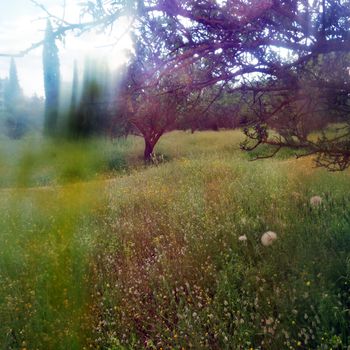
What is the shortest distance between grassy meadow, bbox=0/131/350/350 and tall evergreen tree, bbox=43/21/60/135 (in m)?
1.27

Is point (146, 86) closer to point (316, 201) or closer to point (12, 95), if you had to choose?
point (316, 201)

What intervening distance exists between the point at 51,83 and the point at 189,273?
9.32m

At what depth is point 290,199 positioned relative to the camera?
4746 mm

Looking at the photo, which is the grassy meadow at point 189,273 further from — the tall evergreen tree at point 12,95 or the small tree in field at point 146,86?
the tall evergreen tree at point 12,95

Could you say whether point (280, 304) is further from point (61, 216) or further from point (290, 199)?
point (61, 216)

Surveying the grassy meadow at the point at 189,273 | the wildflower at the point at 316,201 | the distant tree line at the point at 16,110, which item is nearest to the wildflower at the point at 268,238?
the grassy meadow at the point at 189,273

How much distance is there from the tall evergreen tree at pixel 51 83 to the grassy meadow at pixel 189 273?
127 cm

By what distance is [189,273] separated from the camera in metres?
3.28

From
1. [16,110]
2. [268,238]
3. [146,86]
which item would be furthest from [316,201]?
[16,110]

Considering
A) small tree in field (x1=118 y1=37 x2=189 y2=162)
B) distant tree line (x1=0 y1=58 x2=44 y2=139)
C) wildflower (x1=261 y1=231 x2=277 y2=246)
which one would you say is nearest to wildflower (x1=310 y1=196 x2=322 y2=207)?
wildflower (x1=261 y1=231 x2=277 y2=246)

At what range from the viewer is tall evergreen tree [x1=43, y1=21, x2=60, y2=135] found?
2668mm

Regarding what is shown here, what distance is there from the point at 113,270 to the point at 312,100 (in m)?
2.68

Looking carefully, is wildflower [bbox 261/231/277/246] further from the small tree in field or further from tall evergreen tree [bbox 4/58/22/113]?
tall evergreen tree [bbox 4/58/22/113]

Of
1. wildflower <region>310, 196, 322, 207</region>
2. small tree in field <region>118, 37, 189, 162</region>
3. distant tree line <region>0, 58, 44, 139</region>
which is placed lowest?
distant tree line <region>0, 58, 44, 139</region>
